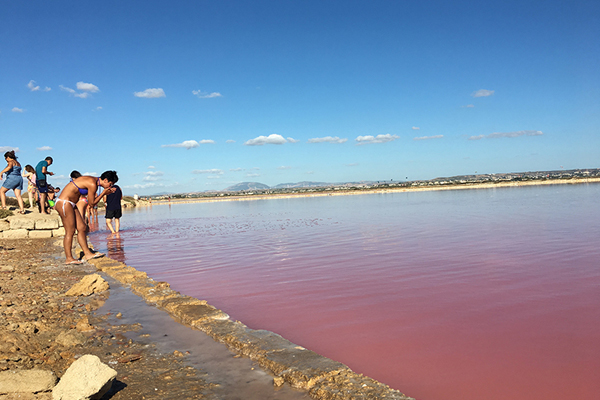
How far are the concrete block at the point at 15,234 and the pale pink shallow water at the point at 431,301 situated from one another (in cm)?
490

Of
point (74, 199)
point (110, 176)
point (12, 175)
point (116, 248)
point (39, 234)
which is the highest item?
point (12, 175)

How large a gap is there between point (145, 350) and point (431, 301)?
3360 millimetres

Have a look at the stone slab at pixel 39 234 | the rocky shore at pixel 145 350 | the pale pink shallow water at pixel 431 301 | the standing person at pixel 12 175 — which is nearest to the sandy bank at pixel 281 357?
the rocky shore at pixel 145 350

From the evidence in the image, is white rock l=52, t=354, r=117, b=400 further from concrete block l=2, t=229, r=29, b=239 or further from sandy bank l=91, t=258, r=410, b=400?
concrete block l=2, t=229, r=29, b=239

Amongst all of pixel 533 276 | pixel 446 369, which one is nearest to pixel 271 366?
pixel 446 369

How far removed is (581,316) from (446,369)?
2073mm

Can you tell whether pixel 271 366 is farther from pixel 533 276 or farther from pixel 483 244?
pixel 483 244

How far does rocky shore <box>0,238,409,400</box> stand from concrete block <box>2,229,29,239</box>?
874 cm

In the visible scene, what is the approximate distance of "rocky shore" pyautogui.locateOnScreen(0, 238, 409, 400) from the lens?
9.18ft

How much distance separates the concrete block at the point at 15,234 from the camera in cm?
1297

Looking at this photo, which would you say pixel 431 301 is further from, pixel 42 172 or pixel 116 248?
pixel 42 172

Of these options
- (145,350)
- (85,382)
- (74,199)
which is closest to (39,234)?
(74,199)

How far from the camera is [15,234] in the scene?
1308cm

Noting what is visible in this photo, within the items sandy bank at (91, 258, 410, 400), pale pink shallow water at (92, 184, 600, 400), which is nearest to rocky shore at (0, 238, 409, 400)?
sandy bank at (91, 258, 410, 400)
